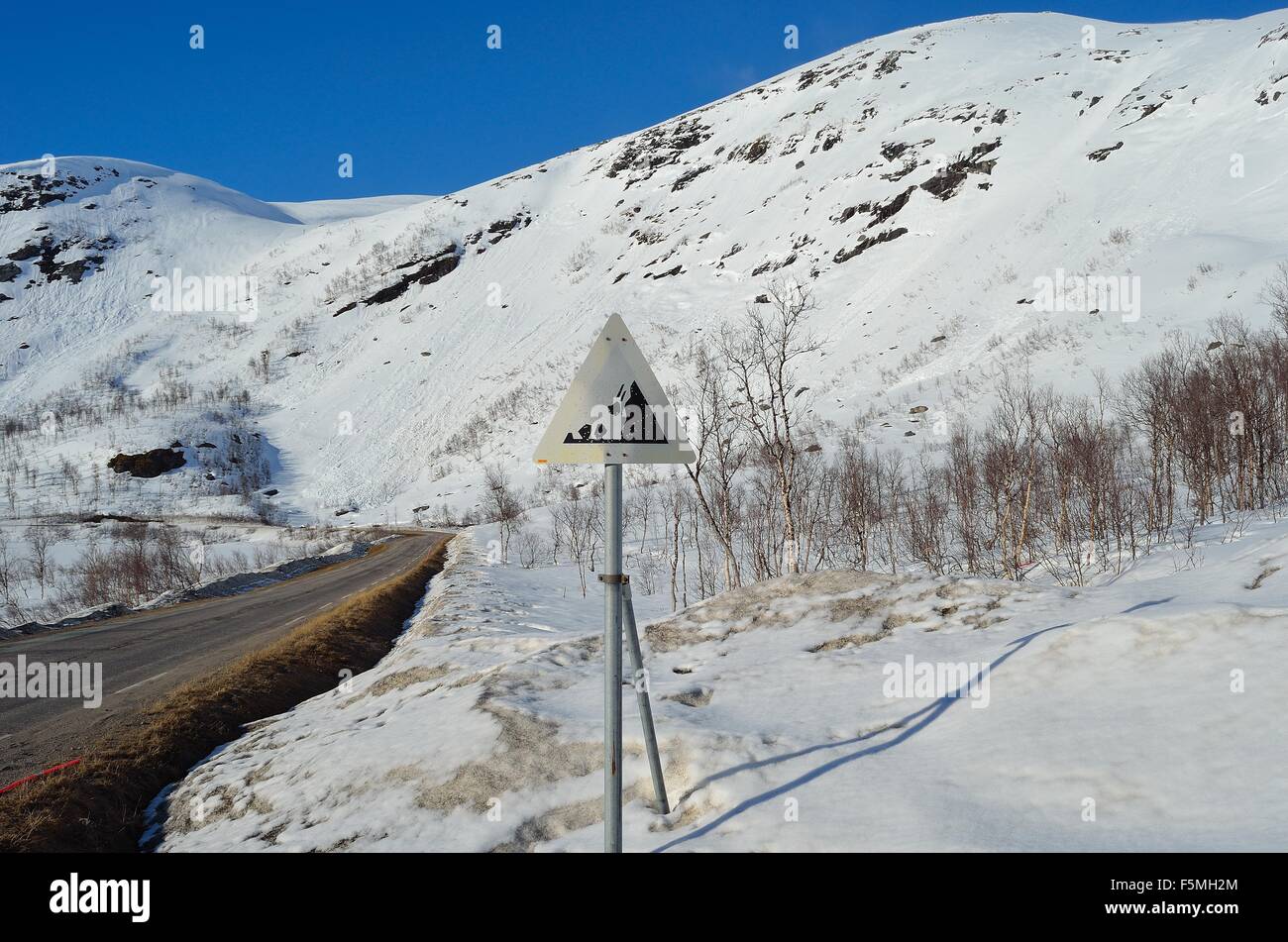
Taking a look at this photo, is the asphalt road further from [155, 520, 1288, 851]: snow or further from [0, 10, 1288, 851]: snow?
[155, 520, 1288, 851]: snow

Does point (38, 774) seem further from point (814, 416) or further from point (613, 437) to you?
point (814, 416)

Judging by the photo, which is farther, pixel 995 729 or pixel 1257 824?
pixel 995 729

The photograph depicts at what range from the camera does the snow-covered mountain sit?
52531mm

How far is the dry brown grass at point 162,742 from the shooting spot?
7051 millimetres

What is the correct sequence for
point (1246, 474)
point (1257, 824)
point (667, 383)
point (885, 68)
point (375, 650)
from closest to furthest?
1. point (1257, 824)
2. point (375, 650)
3. point (1246, 474)
4. point (667, 383)
5. point (885, 68)

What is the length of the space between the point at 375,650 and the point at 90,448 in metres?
117

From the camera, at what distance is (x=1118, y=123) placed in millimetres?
76438

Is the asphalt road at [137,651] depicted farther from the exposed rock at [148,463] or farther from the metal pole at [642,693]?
the exposed rock at [148,463]

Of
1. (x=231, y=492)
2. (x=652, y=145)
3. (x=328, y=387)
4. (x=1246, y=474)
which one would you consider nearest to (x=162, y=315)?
(x=328, y=387)

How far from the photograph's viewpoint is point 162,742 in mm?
9445

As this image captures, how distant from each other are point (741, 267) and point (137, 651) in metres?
99.7

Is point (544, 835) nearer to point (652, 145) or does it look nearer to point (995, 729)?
point (995, 729)

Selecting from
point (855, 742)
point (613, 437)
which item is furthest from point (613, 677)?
point (855, 742)

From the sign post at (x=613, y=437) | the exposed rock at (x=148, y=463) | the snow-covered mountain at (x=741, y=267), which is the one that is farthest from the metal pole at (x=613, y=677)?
the exposed rock at (x=148, y=463)
